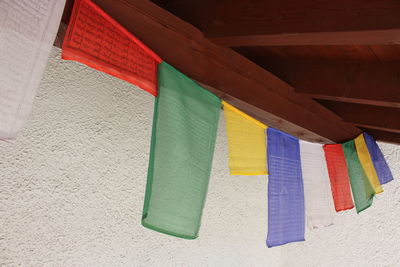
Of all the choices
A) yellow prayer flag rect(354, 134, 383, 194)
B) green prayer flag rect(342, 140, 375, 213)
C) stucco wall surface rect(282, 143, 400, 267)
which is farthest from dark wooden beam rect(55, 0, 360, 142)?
stucco wall surface rect(282, 143, 400, 267)

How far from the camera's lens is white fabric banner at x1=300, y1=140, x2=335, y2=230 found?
263cm

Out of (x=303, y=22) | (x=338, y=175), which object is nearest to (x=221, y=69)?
(x=303, y=22)

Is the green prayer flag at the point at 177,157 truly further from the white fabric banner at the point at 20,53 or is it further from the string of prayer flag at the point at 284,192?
the string of prayer flag at the point at 284,192

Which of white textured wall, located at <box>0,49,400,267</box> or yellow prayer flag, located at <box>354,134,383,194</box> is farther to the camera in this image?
yellow prayer flag, located at <box>354,134,383,194</box>

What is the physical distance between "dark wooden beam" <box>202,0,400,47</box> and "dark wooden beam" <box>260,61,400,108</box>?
790 mm

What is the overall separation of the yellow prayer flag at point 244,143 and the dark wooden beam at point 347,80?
1.64 feet

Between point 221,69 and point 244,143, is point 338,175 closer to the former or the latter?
point 244,143

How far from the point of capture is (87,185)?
232 centimetres

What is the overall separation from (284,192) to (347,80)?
805 mm

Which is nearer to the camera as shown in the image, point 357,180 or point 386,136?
point 357,180

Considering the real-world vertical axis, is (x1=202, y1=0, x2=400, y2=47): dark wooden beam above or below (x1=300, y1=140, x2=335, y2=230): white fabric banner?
above

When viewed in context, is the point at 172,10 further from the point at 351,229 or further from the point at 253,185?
the point at 351,229

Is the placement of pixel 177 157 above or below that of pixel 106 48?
below

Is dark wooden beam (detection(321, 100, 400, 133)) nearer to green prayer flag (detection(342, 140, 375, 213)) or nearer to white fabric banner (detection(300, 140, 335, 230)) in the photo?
green prayer flag (detection(342, 140, 375, 213))
